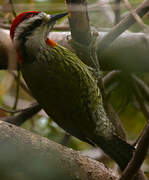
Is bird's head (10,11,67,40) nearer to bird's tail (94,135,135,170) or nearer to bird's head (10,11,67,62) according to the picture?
bird's head (10,11,67,62)

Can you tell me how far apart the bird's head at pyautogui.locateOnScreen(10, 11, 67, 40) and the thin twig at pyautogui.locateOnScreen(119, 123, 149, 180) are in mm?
1226

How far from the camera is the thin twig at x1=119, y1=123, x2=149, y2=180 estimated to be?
122 centimetres

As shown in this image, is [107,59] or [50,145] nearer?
[50,145]

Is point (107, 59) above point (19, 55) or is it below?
below

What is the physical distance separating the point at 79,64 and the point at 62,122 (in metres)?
0.44

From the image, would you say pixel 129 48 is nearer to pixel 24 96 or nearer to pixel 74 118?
pixel 74 118

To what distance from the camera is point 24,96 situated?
3.58 m

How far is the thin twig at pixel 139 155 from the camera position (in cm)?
122

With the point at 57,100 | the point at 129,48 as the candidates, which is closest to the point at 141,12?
the point at 129,48

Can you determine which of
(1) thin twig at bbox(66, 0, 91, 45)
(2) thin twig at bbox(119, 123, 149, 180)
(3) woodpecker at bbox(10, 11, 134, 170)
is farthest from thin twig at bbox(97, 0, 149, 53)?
(2) thin twig at bbox(119, 123, 149, 180)

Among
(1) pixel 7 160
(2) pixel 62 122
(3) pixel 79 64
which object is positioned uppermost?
(1) pixel 7 160

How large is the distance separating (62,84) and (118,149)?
0.60 metres

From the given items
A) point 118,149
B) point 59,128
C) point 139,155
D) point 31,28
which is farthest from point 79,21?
point 59,128

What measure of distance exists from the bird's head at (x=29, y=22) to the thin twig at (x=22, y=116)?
0.80 m
